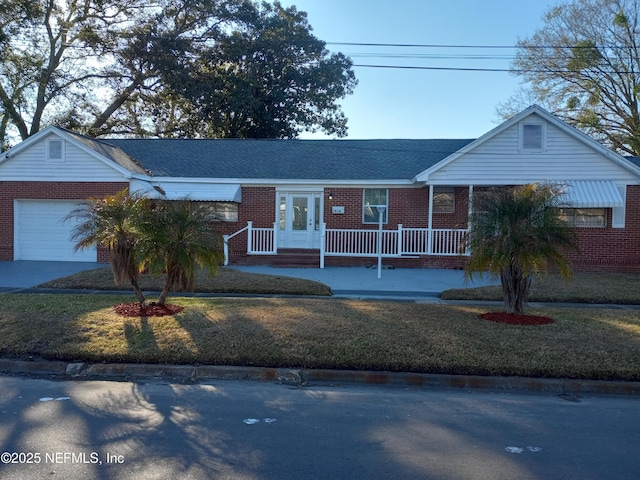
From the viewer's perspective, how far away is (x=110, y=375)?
5.84 m

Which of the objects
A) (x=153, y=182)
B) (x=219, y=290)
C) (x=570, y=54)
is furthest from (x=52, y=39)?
(x=570, y=54)

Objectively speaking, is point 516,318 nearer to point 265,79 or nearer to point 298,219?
point 298,219

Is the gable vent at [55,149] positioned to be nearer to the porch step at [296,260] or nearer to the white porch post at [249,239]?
the white porch post at [249,239]

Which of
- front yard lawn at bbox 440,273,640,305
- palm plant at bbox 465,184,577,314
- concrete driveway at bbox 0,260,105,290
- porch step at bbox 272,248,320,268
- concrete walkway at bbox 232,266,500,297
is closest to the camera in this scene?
palm plant at bbox 465,184,577,314

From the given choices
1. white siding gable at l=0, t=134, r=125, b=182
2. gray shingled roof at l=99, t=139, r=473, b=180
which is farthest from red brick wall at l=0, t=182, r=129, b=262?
gray shingled roof at l=99, t=139, r=473, b=180

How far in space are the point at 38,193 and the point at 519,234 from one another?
15.3m

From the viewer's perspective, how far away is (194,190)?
53.2 ft

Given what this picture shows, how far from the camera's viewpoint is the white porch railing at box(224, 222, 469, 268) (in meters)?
15.2

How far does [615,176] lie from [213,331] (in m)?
13.6

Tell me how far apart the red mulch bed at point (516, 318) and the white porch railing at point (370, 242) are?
7080mm

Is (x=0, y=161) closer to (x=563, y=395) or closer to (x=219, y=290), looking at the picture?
(x=219, y=290)

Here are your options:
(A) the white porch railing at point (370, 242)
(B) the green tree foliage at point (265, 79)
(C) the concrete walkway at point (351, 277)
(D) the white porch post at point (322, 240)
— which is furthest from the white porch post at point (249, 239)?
(B) the green tree foliage at point (265, 79)

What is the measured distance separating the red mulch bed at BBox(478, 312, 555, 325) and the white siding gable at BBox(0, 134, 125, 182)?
12.6m

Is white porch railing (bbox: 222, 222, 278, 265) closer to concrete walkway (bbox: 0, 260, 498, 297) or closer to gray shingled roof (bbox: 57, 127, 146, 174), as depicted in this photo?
concrete walkway (bbox: 0, 260, 498, 297)
